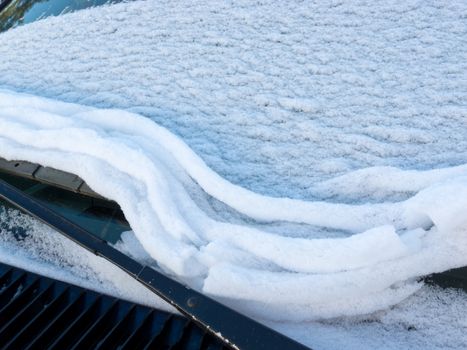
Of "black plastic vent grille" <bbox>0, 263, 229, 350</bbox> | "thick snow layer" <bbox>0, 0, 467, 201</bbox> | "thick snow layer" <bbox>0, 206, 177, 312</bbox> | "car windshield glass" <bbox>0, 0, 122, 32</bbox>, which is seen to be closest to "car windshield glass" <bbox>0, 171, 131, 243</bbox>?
"thick snow layer" <bbox>0, 206, 177, 312</bbox>

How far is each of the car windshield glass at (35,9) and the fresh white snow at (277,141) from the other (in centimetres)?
52

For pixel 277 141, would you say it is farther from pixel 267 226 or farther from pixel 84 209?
pixel 84 209

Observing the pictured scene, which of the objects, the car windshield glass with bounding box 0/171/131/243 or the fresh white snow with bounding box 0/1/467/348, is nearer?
the fresh white snow with bounding box 0/1/467/348

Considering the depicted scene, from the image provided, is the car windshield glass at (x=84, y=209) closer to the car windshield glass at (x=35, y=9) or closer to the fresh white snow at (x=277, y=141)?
the fresh white snow at (x=277, y=141)

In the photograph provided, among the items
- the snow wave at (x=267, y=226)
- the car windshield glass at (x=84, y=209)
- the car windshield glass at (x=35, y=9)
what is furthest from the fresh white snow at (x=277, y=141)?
the car windshield glass at (x=35, y=9)

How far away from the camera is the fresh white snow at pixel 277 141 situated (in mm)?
1384

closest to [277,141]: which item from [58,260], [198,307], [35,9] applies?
[198,307]

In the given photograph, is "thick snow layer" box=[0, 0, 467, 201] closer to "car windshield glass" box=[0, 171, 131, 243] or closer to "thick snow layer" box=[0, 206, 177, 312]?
"car windshield glass" box=[0, 171, 131, 243]

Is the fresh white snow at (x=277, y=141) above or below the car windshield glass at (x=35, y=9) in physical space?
below

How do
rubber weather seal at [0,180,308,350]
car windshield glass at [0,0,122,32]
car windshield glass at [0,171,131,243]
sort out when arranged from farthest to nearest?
car windshield glass at [0,0,122,32]
car windshield glass at [0,171,131,243]
rubber weather seal at [0,180,308,350]

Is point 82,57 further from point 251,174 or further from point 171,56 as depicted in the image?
point 251,174

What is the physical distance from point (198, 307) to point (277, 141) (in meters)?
0.94

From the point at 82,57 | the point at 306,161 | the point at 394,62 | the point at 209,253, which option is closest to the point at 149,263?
the point at 209,253

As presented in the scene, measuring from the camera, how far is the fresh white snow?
1.38 m
